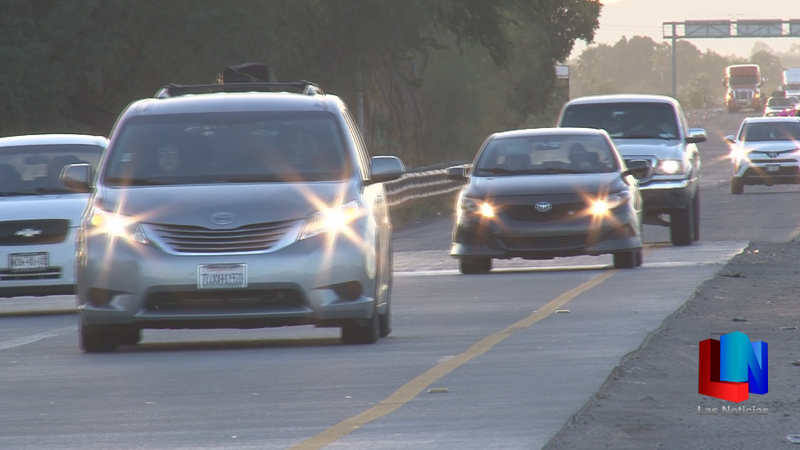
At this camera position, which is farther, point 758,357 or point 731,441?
point 758,357

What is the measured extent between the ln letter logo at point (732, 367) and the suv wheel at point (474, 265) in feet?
34.8

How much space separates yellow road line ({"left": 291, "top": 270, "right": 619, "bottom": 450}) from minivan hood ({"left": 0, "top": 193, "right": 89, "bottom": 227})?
4.61 meters

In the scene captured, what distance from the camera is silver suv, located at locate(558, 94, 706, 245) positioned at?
23359 millimetres

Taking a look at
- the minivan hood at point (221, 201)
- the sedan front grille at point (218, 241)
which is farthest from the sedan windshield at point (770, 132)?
the sedan front grille at point (218, 241)

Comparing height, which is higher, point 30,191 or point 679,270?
point 30,191

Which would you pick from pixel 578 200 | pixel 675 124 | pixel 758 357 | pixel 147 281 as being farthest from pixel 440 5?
pixel 758 357

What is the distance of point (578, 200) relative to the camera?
18828mm

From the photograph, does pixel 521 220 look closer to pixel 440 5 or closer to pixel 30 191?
pixel 30 191

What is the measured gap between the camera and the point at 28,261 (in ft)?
52.8

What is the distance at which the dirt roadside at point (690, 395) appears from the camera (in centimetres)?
762

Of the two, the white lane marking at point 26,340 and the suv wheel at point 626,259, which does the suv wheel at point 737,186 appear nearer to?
the suv wheel at point 626,259

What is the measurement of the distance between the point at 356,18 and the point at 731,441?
1434 inches

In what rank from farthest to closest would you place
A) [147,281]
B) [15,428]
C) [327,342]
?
[327,342]
[147,281]
[15,428]

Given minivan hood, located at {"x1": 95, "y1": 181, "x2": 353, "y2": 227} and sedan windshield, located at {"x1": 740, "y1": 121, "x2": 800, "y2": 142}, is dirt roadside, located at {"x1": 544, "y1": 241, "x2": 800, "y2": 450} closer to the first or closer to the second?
minivan hood, located at {"x1": 95, "y1": 181, "x2": 353, "y2": 227}
